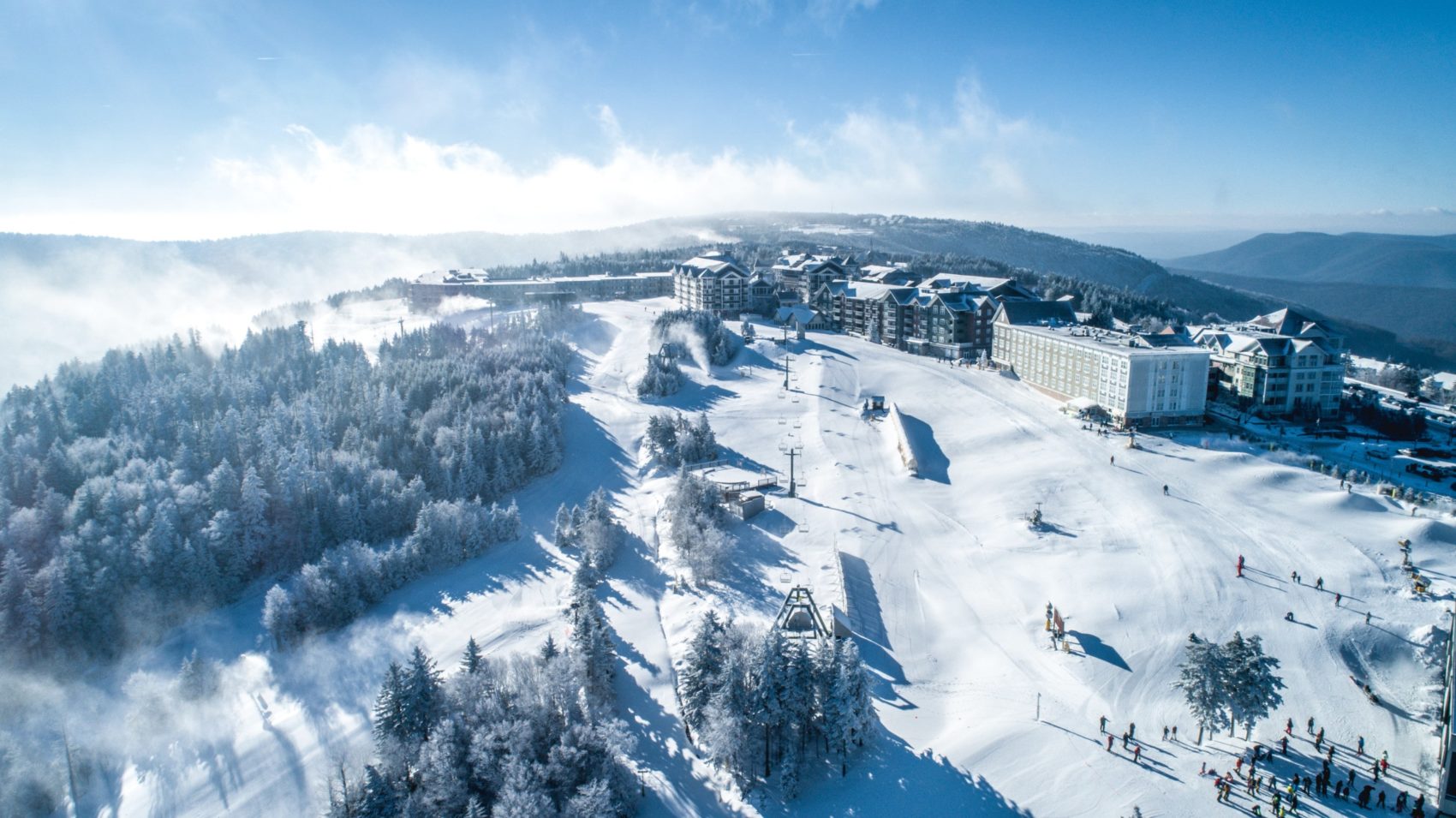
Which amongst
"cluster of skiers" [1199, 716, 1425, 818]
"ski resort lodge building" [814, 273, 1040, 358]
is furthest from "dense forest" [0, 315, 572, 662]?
"cluster of skiers" [1199, 716, 1425, 818]

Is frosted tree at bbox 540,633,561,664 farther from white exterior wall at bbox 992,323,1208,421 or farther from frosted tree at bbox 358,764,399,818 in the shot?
white exterior wall at bbox 992,323,1208,421

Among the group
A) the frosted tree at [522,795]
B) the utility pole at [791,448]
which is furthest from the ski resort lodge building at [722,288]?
the frosted tree at [522,795]

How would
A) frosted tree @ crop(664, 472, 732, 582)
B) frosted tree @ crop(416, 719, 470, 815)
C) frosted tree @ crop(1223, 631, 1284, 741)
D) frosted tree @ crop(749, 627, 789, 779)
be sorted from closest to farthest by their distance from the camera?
1. frosted tree @ crop(416, 719, 470, 815)
2. frosted tree @ crop(1223, 631, 1284, 741)
3. frosted tree @ crop(749, 627, 789, 779)
4. frosted tree @ crop(664, 472, 732, 582)

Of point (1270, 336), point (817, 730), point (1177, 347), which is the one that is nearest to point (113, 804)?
point (817, 730)

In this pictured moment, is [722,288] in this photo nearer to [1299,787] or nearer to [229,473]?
[229,473]

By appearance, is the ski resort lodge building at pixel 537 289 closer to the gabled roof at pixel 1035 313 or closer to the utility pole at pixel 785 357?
the utility pole at pixel 785 357

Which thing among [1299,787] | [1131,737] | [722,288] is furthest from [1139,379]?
[722,288]
